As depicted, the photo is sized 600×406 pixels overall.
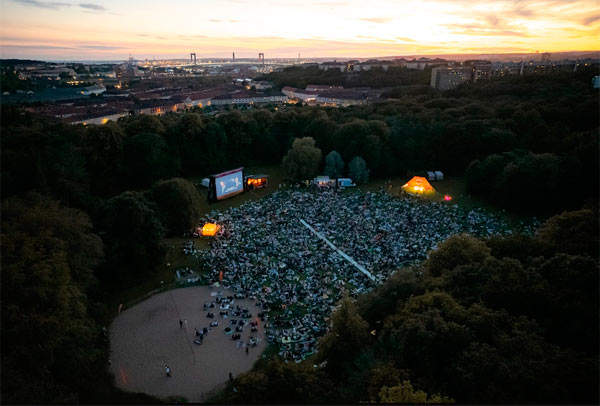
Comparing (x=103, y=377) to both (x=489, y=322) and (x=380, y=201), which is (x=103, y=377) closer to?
(x=489, y=322)

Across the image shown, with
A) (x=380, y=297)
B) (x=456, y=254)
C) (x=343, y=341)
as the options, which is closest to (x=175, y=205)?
(x=380, y=297)

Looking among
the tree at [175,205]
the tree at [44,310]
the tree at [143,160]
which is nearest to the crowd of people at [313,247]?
the tree at [175,205]

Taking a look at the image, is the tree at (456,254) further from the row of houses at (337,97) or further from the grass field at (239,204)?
the row of houses at (337,97)

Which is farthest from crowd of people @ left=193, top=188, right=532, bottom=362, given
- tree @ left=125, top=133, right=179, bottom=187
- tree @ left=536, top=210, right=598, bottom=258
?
tree @ left=125, top=133, right=179, bottom=187

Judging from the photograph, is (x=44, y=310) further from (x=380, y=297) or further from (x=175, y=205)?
(x=175, y=205)

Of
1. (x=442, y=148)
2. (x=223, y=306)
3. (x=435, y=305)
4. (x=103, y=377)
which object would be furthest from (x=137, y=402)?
(x=442, y=148)

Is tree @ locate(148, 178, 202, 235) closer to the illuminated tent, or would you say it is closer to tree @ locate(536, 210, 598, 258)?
the illuminated tent
